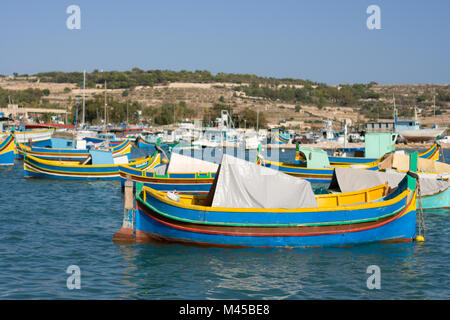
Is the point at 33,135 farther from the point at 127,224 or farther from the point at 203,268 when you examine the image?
the point at 203,268

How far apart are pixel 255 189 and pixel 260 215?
101cm

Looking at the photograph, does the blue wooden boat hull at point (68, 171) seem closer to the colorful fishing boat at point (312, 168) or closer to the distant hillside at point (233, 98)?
the colorful fishing boat at point (312, 168)

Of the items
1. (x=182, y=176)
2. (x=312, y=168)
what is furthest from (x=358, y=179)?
(x=312, y=168)

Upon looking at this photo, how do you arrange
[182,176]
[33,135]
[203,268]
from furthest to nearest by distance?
[33,135]
[182,176]
[203,268]

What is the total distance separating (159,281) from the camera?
16297 mm

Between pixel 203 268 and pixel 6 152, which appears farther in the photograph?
pixel 6 152

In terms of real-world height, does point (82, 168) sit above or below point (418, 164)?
below

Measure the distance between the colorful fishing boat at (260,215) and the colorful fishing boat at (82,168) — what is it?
20007mm

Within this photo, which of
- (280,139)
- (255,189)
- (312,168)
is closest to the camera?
(255,189)

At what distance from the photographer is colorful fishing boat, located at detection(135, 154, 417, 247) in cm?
1862

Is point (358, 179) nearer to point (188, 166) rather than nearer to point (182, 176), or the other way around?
point (182, 176)

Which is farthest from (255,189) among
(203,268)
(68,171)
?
(68,171)

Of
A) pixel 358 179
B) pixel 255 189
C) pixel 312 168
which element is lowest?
pixel 312 168

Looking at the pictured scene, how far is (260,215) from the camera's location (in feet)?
60.8
